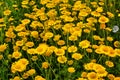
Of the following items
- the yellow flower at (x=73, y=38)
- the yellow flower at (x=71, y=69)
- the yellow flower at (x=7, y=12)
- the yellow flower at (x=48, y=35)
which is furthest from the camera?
the yellow flower at (x=7, y=12)

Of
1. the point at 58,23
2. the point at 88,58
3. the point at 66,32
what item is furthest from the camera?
the point at 58,23

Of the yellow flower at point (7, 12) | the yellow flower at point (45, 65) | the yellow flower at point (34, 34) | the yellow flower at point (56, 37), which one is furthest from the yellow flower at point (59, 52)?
the yellow flower at point (7, 12)

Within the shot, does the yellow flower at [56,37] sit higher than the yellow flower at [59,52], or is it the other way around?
the yellow flower at [56,37]

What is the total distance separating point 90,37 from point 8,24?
80 centimetres

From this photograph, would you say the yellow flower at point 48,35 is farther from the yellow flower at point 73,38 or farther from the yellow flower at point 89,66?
the yellow flower at point 89,66

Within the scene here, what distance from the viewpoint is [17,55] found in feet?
8.78

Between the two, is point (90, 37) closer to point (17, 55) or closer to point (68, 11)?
point (68, 11)

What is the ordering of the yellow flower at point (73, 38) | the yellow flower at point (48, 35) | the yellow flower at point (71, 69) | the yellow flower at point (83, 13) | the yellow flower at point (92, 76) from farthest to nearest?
the yellow flower at point (83, 13) → the yellow flower at point (48, 35) → the yellow flower at point (73, 38) → the yellow flower at point (71, 69) → the yellow flower at point (92, 76)

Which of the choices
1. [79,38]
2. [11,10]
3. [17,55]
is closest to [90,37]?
[79,38]

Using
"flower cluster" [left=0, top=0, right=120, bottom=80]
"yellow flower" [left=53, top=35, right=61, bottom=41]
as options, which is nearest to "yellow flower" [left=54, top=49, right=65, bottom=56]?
"flower cluster" [left=0, top=0, right=120, bottom=80]

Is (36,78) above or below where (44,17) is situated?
below

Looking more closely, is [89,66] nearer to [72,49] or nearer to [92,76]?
[92,76]

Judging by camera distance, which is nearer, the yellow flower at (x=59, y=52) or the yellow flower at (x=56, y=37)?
the yellow flower at (x=59, y=52)

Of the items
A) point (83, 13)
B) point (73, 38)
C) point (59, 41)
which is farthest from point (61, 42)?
point (83, 13)
